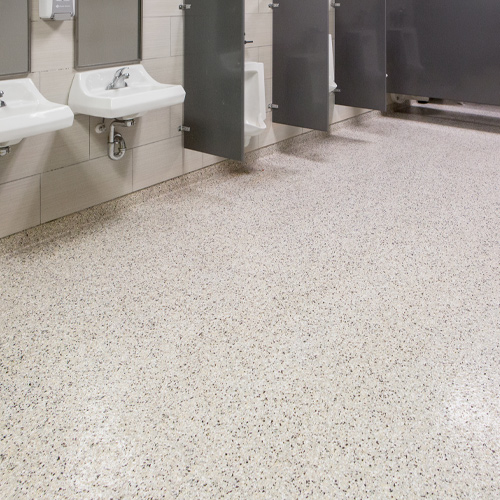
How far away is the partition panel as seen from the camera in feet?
15.5

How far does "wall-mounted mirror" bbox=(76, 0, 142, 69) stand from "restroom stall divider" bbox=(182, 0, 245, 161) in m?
0.40

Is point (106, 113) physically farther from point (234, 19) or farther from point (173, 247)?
point (234, 19)

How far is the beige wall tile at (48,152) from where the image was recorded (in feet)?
9.10

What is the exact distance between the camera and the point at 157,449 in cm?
164

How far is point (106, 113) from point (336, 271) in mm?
1274

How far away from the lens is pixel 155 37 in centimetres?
335

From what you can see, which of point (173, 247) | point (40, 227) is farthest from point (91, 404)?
point (40, 227)

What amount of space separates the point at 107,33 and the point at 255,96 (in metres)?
1.25

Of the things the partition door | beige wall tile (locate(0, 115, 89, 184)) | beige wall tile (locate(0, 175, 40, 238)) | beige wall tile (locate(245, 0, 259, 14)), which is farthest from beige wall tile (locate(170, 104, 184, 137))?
the partition door

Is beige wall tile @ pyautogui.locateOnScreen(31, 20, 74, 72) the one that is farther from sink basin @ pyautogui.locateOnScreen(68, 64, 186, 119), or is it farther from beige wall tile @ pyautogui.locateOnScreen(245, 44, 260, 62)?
beige wall tile @ pyautogui.locateOnScreen(245, 44, 260, 62)

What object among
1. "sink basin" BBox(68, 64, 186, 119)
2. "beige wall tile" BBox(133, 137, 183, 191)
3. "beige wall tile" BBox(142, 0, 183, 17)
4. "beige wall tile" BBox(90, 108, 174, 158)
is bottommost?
"beige wall tile" BBox(133, 137, 183, 191)

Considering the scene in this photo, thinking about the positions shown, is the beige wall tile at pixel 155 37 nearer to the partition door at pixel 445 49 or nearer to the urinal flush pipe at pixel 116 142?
the urinal flush pipe at pixel 116 142

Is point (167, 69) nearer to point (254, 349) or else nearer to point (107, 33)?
point (107, 33)

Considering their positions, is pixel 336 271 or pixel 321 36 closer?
pixel 336 271
